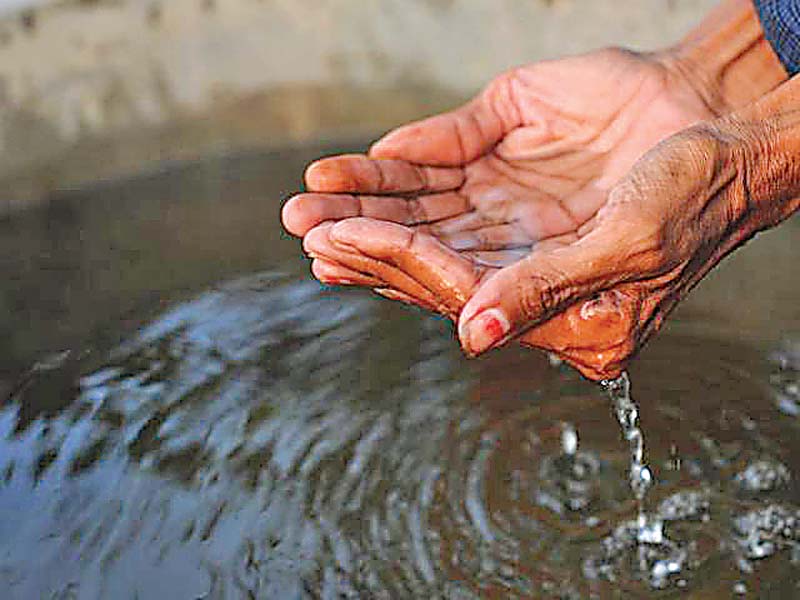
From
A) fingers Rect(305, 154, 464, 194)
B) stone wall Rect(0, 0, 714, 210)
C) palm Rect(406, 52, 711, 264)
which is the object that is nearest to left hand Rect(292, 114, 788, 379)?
fingers Rect(305, 154, 464, 194)

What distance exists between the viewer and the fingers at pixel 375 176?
1.30m

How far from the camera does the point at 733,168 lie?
1.18m

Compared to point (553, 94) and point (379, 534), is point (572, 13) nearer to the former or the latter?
point (553, 94)

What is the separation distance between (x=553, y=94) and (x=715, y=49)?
8.8 inches

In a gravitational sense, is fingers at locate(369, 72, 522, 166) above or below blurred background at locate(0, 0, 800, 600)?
above

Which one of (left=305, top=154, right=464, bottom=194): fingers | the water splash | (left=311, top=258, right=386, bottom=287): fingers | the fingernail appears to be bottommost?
the water splash

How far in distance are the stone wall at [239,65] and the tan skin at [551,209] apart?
0.69m

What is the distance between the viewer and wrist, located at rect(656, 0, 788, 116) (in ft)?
4.95

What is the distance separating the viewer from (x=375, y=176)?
136 cm

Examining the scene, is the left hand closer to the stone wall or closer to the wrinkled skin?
the wrinkled skin

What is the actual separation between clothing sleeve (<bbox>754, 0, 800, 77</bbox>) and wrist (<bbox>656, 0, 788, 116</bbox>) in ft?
0.27

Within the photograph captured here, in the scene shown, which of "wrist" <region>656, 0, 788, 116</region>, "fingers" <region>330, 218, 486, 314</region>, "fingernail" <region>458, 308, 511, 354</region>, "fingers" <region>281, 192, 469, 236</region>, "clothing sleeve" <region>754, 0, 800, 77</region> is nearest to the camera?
"fingernail" <region>458, 308, 511, 354</region>

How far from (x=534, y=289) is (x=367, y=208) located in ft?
1.17

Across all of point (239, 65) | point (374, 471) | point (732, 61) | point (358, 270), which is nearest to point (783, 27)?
point (732, 61)
